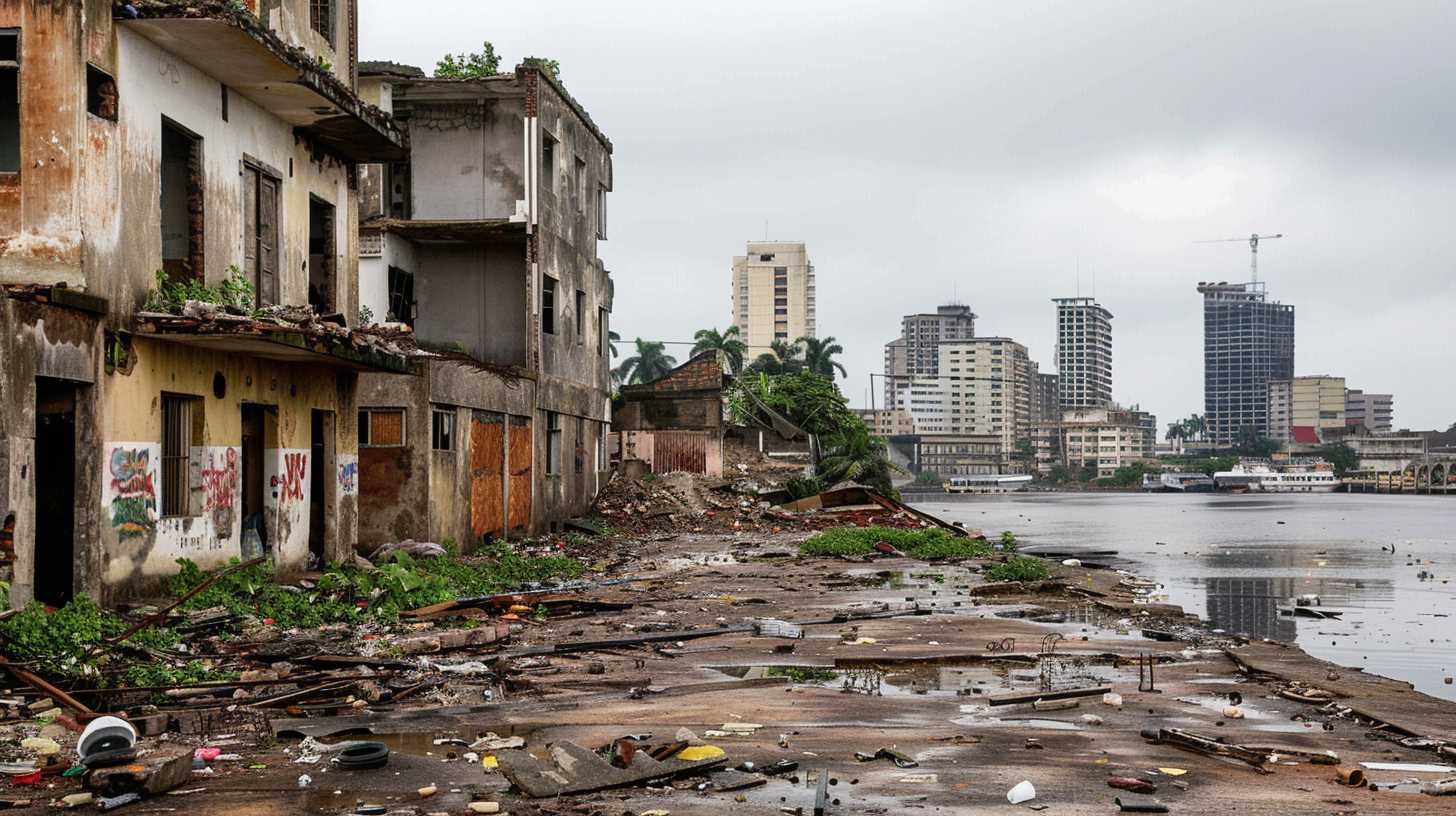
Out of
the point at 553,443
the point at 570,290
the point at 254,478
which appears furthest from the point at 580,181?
the point at 254,478

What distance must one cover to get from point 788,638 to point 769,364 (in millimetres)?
88000

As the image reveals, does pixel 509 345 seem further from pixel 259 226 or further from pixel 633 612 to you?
pixel 633 612

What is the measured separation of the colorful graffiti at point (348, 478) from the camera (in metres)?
20.3

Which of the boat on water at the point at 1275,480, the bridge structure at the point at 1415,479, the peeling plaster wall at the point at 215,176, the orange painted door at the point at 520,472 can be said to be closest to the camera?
the peeling plaster wall at the point at 215,176

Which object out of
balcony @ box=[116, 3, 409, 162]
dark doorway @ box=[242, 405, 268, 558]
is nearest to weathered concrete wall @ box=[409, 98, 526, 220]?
balcony @ box=[116, 3, 409, 162]

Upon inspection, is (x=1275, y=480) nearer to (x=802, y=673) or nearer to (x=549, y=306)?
(x=549, y=306)

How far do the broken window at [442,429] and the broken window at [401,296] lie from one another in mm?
5751

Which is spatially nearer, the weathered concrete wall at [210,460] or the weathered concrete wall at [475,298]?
the weathered concrete wall at [210,460]

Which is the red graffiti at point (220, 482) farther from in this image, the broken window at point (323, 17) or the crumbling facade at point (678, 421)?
the crumbling facade at point (678, 421)

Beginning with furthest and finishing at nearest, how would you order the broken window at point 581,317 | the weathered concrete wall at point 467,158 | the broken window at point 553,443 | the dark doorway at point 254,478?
the broken window at point 581,317, the broken window at point 553,443, the weathered concrete wall at point 467,158, the dark doorway at point 254,478

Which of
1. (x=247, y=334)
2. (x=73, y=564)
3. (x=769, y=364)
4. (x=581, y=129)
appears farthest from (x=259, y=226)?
(x=769, y=364)

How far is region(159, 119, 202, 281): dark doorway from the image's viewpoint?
630 inches

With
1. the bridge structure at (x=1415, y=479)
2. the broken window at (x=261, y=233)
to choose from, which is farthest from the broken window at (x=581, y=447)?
the bridge structure at (x=1415, y=479)

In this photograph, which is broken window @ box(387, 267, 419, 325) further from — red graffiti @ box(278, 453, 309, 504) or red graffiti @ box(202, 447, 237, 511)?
red graffiti @ box(202, 447, 237, 511)
